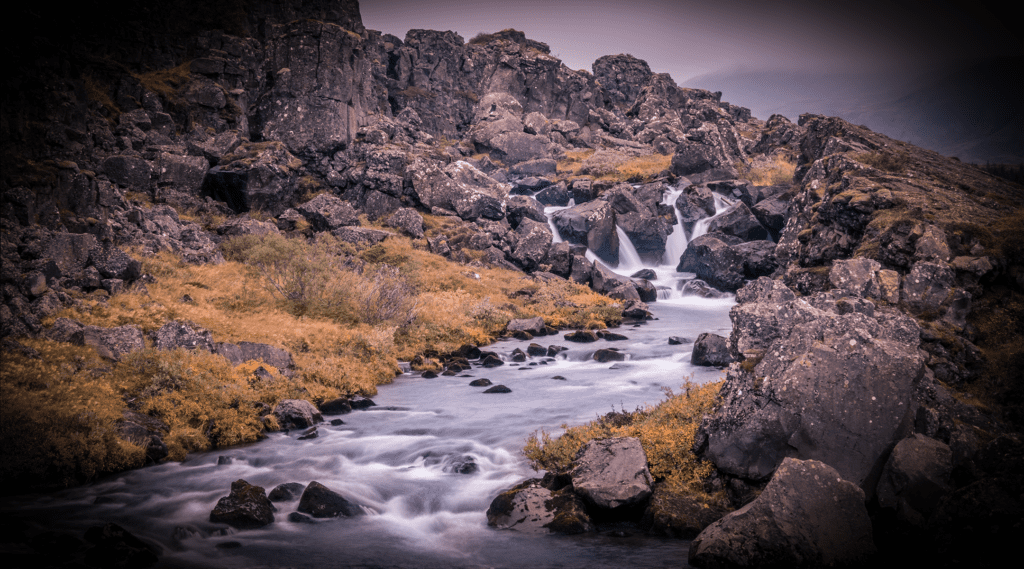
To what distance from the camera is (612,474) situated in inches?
359

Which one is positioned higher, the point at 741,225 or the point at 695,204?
the point at 695,204

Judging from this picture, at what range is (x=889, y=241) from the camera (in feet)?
47.4

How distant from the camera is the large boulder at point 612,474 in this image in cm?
873

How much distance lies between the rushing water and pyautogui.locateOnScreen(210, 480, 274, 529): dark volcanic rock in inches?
7.2

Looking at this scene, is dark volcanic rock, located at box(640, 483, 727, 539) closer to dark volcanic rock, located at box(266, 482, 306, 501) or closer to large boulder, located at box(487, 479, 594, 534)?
large boulder, located at box(487, 479, 594, 534)

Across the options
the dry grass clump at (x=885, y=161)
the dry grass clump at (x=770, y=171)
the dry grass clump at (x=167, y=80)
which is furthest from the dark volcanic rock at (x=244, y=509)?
the dry grass clump at (x=770, y=171)

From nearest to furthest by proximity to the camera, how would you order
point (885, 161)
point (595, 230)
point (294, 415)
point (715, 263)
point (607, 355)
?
point (294, 415)
point (607, 355)
point (885, 161)
point (715, 263)
point (595, 230)

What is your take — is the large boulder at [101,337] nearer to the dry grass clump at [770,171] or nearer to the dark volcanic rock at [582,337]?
the dark volcanic rock at [582,337]

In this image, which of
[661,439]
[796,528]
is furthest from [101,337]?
[796,528]

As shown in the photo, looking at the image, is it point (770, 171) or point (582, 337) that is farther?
point (770, 171)

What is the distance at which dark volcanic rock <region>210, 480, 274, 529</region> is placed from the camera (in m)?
8.95

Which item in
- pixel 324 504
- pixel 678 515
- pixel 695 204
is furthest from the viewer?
pixel 695 204

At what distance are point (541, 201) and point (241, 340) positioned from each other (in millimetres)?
40816

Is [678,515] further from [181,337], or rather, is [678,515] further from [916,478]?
[181,337]
